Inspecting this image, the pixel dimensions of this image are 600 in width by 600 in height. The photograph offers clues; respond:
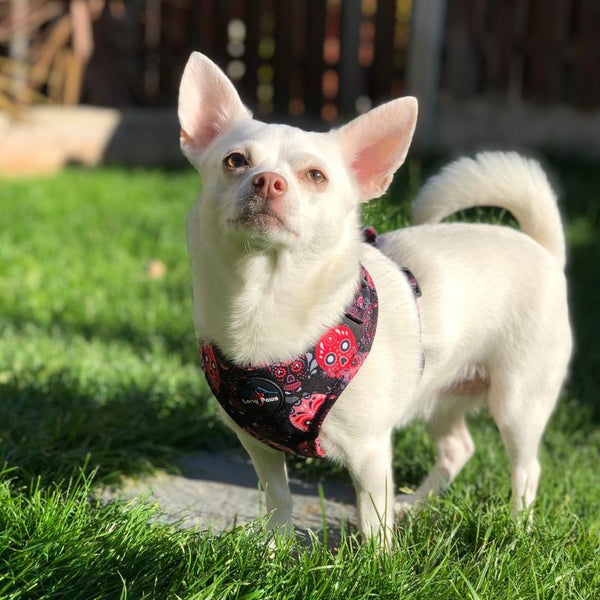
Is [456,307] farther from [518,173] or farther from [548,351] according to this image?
[518,173]

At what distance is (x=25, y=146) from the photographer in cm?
795

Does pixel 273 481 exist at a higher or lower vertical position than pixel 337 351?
lower

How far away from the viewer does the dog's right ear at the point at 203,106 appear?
255 centimetres

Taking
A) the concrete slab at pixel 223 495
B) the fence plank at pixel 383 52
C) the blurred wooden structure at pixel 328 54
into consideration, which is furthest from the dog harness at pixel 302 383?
the fence plank at pixel 383 52

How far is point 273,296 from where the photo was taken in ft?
7.66

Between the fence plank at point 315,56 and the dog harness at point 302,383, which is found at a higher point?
the dog harness at point 302,383

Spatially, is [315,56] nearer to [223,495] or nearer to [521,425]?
[223,495]

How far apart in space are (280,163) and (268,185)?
5.9 inches

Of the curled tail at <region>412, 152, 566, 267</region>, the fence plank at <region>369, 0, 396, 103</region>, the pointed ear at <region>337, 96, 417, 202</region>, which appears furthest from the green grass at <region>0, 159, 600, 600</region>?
the fence plank at <region>369, 0, 396, 103</region>

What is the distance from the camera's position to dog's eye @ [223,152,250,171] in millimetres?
2328

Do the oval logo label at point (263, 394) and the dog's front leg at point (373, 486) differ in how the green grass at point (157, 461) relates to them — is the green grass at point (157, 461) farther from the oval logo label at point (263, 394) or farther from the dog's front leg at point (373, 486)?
the oval logo label at point (263, 394)

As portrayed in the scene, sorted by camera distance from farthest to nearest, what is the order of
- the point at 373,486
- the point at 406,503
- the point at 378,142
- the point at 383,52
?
the point at 383,52, the point at 406,503, the point at 378,142, the point at 373,486

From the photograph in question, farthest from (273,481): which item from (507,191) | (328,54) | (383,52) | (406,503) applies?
(328,54)

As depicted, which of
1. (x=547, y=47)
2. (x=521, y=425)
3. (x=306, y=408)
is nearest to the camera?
(x=306, y=408)
